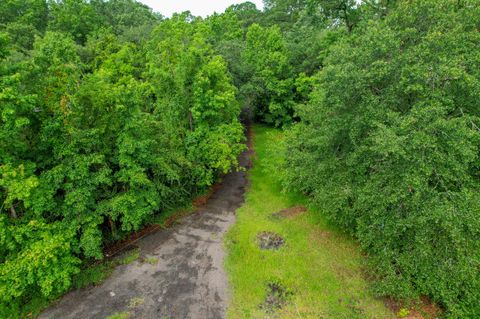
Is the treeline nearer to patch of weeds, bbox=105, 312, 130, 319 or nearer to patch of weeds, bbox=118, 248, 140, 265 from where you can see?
patch of weeds, bbox=118, 248, 140, 265

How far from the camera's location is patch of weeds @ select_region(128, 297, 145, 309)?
11000 mm

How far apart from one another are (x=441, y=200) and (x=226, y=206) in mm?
11727

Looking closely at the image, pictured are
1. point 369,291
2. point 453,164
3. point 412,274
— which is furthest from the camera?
point 369,291

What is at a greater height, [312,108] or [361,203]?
[312,108]

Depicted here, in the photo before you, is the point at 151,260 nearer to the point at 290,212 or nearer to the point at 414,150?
the point at 290,212

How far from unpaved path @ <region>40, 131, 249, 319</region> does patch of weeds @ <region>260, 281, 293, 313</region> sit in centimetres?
167

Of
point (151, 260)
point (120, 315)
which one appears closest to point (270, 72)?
point (151, 260)

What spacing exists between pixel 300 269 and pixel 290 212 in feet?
15.8

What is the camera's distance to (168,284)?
1205 centimetres

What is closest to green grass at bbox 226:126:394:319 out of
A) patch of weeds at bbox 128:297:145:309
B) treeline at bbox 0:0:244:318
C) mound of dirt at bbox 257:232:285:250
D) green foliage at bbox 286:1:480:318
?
mound of dirt at bbox 257:232:285:250

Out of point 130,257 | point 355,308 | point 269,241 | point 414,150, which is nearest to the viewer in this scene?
point 414,150

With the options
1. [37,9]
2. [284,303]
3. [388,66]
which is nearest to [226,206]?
[284,303]

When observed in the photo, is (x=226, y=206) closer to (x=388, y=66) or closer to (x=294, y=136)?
(x=294, y=136)

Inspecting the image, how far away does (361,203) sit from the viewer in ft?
36.8
